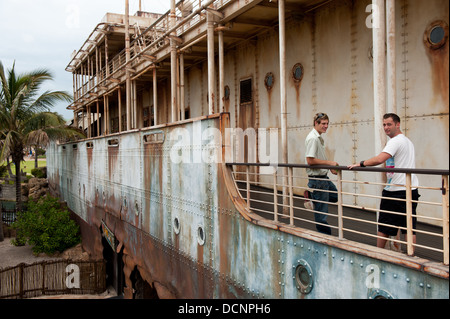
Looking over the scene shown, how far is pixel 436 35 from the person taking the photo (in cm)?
617

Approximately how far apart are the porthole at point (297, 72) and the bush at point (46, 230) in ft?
44.0

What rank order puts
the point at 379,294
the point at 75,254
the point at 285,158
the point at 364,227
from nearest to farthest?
the point at 379,294 → the point at 364,227 → the point at 285,158 → the point at 75,254

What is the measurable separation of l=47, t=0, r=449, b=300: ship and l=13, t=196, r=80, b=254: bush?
439 centimetres

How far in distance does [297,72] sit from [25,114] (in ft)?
49.0

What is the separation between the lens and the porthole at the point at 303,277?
16.2ft

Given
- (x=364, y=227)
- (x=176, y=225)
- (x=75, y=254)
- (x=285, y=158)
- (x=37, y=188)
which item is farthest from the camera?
(x=37, y=188)

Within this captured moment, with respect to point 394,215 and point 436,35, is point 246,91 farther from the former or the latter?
point 394,215

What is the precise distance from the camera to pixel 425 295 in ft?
11.8

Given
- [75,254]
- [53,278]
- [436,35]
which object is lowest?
[53,278]

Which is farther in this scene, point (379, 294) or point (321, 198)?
point (321, 198)

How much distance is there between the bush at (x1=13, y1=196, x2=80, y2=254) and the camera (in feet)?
54.7

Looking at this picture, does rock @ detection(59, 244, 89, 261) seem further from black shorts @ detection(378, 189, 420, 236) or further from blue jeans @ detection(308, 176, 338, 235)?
black shorts @ detection(378, 189, 420, 236)

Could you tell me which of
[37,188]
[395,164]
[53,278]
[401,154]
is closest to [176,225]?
[395,164]
